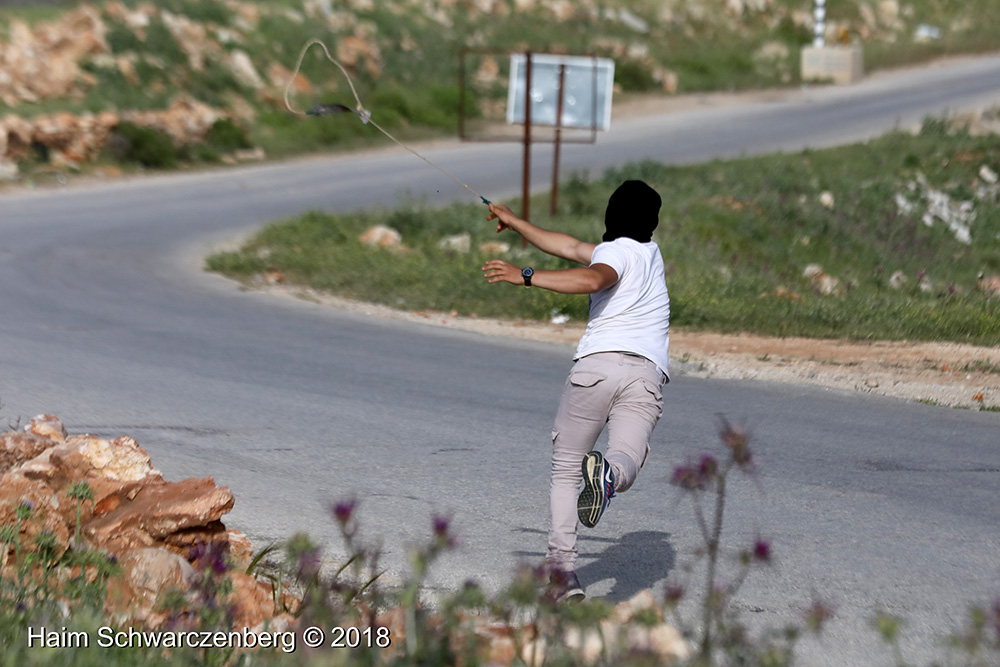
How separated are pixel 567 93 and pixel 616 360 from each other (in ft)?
39.6

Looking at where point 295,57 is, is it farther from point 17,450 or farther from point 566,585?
point 566,585

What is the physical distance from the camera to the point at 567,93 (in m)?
16.7

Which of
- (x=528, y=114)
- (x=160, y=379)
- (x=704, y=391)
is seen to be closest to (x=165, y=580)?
(x=160, y=379)

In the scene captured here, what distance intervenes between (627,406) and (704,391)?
4770mm

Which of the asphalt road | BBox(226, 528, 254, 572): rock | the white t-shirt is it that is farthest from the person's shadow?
BBox(226, 528, 254, 572): rock

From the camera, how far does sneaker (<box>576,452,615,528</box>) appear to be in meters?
4.66

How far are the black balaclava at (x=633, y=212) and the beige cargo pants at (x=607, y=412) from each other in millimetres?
498

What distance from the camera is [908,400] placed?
9531 millimetres

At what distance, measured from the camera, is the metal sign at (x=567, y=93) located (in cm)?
1645

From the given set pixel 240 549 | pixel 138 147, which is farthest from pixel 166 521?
pixel 138 147

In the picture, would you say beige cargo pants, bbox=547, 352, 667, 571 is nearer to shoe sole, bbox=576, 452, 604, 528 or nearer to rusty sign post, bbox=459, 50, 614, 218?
shoe sole, bbox=576, 452, 604, 528

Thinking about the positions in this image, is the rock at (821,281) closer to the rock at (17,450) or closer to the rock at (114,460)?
the rock at (114,460)

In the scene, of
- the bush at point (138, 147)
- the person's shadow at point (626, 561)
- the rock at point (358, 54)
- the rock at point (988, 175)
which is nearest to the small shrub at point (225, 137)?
the bush at point (138, 147)

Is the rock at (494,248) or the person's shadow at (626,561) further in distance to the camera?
the rock at (494,248)
